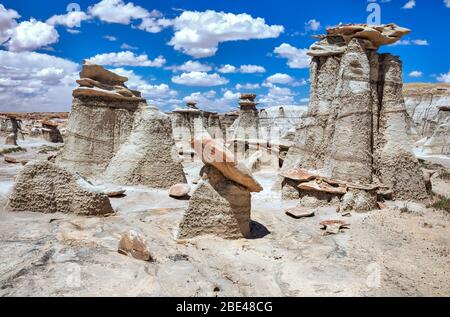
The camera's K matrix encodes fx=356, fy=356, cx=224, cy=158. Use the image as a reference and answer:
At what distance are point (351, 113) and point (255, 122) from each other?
42.8 feet

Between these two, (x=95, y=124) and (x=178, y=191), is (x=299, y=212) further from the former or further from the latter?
(x=95, y=124)

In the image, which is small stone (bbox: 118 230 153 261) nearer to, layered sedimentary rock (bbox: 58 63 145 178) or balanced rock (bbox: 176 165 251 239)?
balanced rock (bbox: 176 165 251 239)

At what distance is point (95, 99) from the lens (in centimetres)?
958

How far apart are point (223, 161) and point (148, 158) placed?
4249 millimetres

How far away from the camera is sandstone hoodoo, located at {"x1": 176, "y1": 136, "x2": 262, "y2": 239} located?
553 centimetres

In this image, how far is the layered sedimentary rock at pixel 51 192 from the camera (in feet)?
18.5

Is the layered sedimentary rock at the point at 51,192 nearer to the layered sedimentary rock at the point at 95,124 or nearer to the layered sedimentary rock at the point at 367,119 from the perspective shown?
the layered sedimentary rock at the point at 95,124

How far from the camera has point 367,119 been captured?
8250 mm

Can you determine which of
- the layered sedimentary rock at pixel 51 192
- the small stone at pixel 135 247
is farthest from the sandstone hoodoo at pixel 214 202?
the layered sedimentary rock at pixel 51 192

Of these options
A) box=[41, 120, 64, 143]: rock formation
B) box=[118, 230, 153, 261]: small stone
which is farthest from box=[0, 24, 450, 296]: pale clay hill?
box=[41, 120, 64, 143]: rock formation

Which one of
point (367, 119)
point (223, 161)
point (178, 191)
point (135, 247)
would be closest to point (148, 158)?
point (178, 191)

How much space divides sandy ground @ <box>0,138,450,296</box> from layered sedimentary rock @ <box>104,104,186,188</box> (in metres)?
2.09
